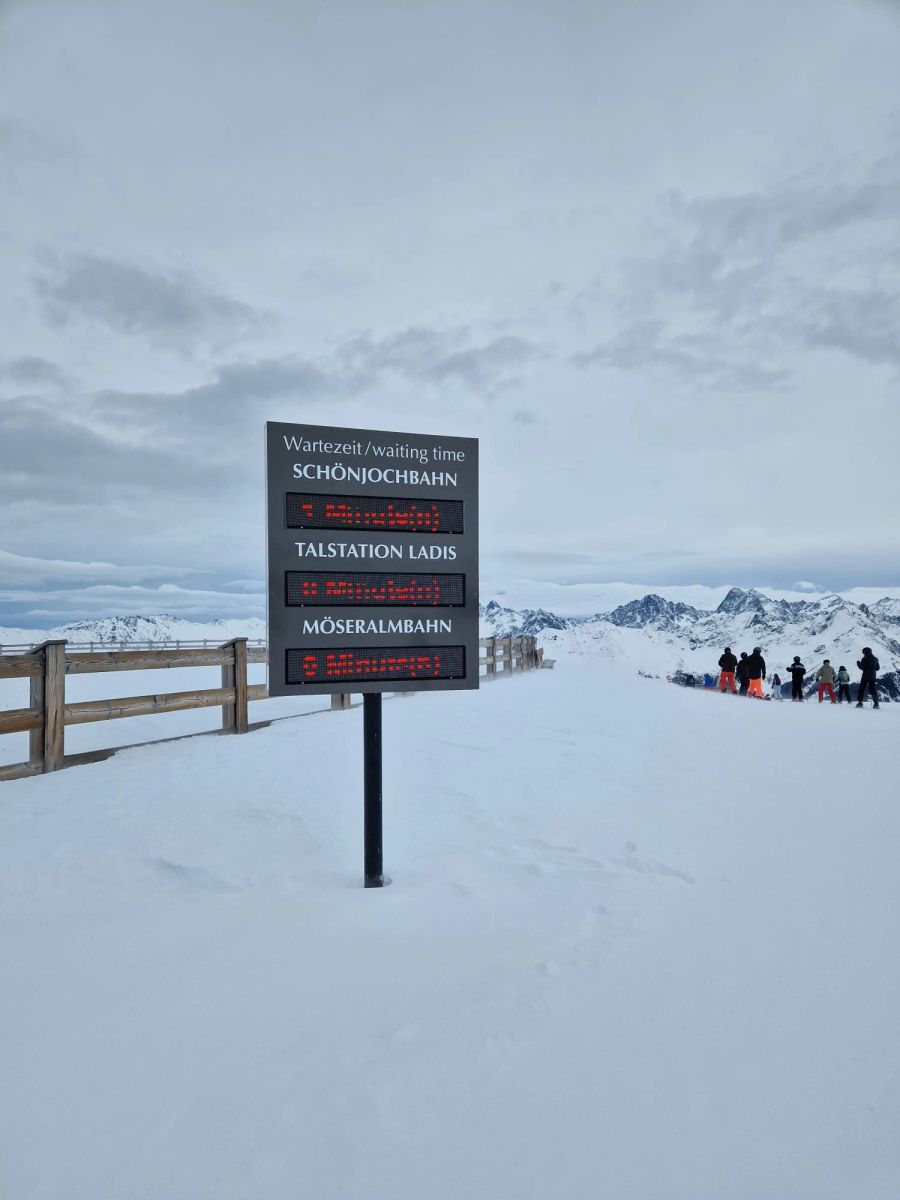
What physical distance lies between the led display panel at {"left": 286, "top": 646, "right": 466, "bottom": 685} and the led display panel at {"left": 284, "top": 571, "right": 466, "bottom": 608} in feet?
1.11

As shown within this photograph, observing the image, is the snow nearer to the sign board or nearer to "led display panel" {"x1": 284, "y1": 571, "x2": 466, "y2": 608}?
the sign board

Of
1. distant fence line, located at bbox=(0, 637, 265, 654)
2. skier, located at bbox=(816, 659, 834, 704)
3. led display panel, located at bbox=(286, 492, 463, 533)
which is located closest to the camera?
led display panel, located at bbox=(286, 492, 463, 533)

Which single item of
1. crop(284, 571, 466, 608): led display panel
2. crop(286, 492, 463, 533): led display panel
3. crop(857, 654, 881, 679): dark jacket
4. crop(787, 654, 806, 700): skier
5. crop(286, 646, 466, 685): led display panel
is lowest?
crop(787, 654, 806, 700): skier

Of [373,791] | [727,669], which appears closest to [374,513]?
[373,791]

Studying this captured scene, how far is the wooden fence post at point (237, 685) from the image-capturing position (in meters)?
9.52

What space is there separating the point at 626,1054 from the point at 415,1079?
0.89 meters

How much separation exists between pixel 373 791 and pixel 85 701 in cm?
589

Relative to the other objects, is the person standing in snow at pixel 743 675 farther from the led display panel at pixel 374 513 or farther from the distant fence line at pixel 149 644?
the led display panel at pixel 374 513

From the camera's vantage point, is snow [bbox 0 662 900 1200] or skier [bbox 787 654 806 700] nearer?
snow [bbox 0 662 900 1200]

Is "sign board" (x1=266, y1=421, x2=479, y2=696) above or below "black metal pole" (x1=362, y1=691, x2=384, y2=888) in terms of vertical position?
above

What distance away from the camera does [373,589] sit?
459cm

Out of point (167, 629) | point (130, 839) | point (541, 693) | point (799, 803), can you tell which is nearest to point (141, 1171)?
point (130, 839)

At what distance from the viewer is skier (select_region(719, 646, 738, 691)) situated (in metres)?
18.5

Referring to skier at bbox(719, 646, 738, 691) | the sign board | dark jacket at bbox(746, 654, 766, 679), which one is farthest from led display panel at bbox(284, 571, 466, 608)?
skier at bbox(719, 646, 738, 691)
